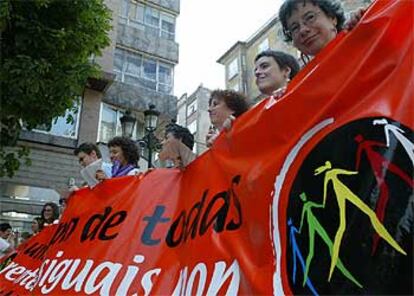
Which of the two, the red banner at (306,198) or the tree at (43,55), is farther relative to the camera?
the tree at (43,55)

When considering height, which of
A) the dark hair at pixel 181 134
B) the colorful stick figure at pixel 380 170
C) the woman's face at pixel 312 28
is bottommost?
the colorful stick figure at pixel 380 170

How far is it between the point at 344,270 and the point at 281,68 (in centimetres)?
156

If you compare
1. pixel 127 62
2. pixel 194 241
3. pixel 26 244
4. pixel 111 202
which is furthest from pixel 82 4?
pixel 127 62

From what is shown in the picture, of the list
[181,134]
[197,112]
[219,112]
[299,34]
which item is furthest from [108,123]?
[197,112]

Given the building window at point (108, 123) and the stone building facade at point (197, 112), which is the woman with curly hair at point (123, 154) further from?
the stone building facade at point (197, 112)

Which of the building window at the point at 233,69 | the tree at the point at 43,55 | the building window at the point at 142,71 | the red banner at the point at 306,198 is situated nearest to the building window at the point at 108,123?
the building window at the point at 142,71

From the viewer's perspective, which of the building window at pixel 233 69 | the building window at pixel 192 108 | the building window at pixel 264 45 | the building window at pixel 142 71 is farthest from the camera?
the building window at pixel 192 108

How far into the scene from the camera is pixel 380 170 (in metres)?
1.51

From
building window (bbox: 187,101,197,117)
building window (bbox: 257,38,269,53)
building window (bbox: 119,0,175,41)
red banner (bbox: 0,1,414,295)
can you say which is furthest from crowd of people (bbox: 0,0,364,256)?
building window (bbox: 187,101,197,117)

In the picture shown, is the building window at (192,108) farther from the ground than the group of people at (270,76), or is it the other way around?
the building window at (192,108)

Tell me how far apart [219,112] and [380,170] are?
159cm

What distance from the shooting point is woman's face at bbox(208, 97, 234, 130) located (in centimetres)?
297

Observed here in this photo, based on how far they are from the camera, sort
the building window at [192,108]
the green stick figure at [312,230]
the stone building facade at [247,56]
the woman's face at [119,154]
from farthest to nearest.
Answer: the building window at [192,108] < the stone building facade at [247,56] < the woman's face at [119,154] < the green stick figure at [312,230]

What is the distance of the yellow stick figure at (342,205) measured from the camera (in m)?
1.43
